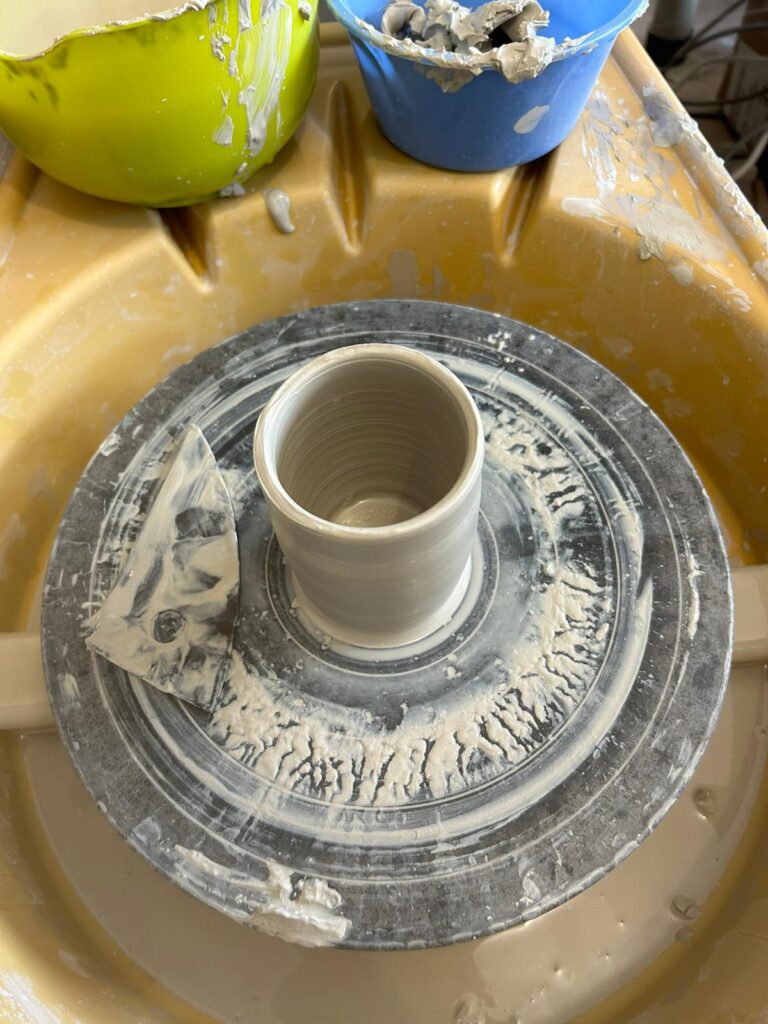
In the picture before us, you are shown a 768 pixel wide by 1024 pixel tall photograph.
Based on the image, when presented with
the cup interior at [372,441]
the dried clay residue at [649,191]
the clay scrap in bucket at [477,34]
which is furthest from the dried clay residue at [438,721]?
the clay scrap in bucket at [477,34]

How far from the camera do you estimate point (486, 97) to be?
1.09m

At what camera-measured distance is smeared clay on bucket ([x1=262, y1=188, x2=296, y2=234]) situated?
4.15ft

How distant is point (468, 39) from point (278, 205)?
380 millimetres

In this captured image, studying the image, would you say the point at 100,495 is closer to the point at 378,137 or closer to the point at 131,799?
the point at 131,799

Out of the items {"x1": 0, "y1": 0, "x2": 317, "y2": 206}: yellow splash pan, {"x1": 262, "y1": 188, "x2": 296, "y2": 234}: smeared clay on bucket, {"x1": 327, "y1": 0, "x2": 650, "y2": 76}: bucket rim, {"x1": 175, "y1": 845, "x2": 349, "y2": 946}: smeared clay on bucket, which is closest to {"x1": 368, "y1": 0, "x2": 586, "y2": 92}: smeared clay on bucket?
{"x1": 327, "y1": 0, "x2": 650, "y2": 76}: bucket rim

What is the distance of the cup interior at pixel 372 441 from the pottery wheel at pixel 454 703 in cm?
11

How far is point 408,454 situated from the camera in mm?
949

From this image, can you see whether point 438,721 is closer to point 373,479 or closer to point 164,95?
point 373,479

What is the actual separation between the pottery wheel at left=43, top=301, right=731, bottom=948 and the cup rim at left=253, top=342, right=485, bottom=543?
0.24 meters

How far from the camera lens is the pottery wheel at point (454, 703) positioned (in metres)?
0.79

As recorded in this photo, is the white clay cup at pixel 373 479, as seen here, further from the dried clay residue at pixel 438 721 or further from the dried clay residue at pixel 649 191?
the dried clay residue at pixel 649 191

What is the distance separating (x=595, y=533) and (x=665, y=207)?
23.8 inches

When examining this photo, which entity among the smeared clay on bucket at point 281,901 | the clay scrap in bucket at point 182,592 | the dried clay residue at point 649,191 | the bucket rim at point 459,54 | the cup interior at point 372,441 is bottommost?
the smeared clay on bucket at point 281,901

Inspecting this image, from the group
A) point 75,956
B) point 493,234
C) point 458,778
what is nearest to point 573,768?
point 458,778
